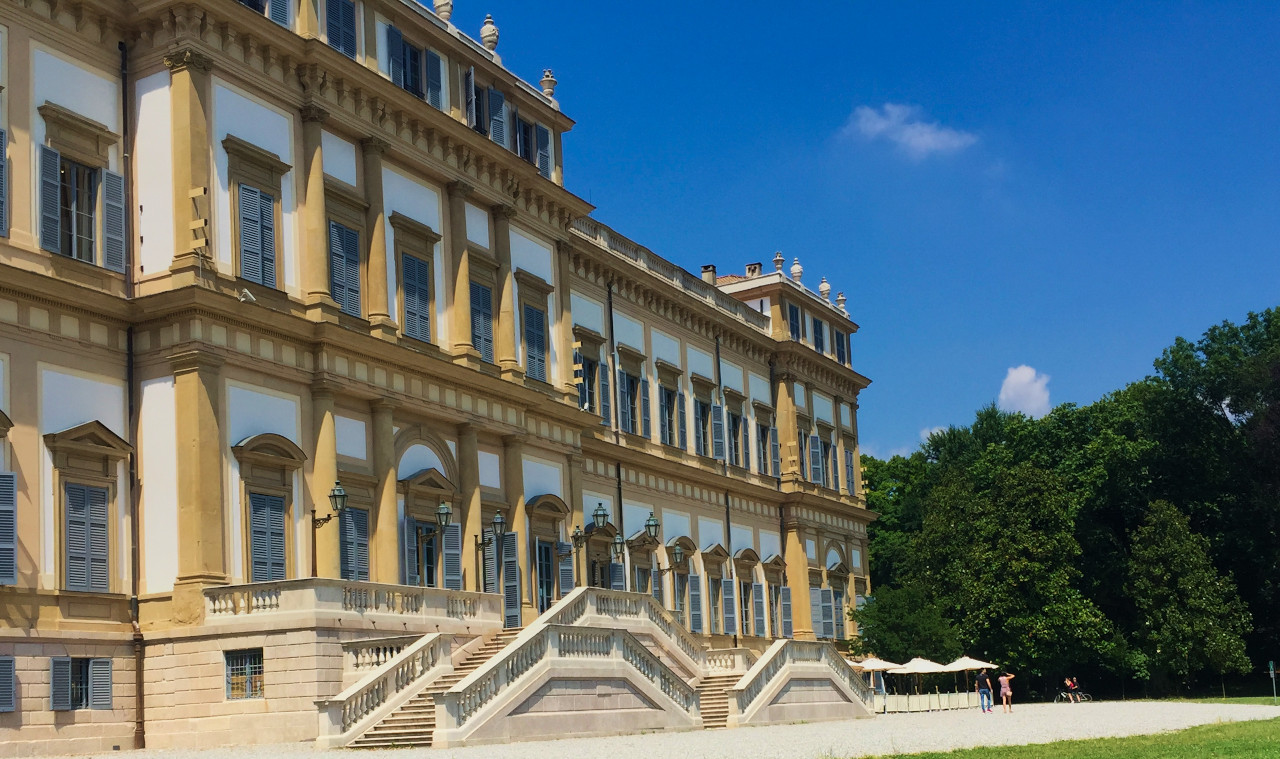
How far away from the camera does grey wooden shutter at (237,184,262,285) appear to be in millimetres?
27797

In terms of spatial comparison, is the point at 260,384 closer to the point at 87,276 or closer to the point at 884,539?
the point at 87,276

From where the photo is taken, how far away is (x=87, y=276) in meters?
25.9

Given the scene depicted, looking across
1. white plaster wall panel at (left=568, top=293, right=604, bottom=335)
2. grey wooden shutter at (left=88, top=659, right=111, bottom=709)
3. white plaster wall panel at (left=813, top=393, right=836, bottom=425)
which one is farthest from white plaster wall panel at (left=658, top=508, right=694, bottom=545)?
grey wooden shutter at (left=88, top=659, right=111, bottom=709)

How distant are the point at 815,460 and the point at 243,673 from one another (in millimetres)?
33980

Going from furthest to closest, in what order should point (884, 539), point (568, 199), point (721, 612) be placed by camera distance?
point (884, 539) → point (721, 612) → point (568, 199)

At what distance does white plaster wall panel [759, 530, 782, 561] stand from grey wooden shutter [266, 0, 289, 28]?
28.1m

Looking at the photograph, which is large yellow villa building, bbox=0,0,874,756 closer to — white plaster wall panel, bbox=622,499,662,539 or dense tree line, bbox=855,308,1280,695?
white plaster wall panel, bbox=622,499,662,539

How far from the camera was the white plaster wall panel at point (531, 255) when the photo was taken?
3678cm

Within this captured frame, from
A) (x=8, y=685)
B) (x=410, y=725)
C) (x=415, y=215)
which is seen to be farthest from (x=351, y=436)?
(x=8, y=685)

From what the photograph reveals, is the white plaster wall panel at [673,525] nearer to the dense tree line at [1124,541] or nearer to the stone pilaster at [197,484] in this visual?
the dense tree line at [1124,541]

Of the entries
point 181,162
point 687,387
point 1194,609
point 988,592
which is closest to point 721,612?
point 687,387

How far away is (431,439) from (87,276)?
28.9 feet

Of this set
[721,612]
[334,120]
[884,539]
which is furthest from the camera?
[884,539]

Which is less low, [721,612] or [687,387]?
[687,387]
